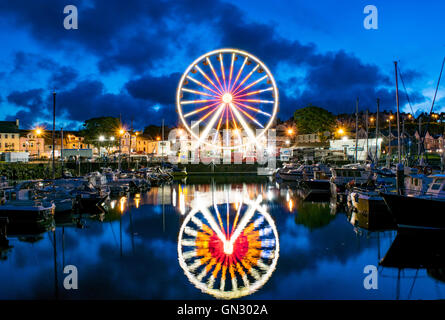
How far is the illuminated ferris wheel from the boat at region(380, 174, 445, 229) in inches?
224

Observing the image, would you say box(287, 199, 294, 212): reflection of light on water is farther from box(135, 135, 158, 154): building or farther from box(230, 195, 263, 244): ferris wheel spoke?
box(135, 135, 158, 154): building

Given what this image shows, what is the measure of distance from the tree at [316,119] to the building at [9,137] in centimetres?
6436

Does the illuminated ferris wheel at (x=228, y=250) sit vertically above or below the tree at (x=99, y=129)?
below

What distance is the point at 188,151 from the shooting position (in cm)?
6681

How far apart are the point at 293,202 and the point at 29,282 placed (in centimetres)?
2016

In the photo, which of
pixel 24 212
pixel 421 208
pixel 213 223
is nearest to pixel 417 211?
pixel 421 208

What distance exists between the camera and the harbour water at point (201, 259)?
32.2ft

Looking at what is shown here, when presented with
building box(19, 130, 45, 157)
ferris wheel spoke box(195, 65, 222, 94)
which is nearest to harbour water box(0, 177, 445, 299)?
ferris wheel spoke box(195, 65, 222, 94)

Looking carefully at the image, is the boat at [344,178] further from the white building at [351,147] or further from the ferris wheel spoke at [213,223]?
the white building at [351,147]

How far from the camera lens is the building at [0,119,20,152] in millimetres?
78250

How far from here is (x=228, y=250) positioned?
44.4ft

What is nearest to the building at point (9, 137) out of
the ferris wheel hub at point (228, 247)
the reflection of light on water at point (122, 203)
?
the reflection of light on water at point (122, 203)
